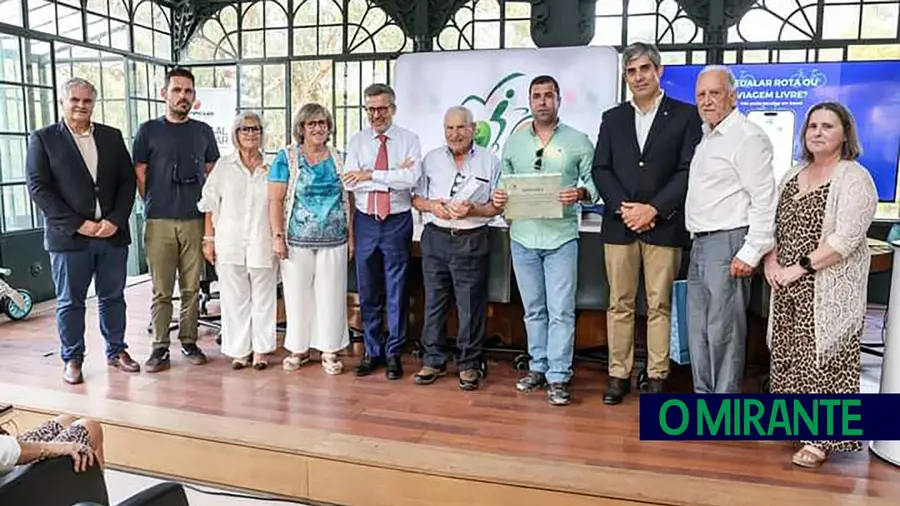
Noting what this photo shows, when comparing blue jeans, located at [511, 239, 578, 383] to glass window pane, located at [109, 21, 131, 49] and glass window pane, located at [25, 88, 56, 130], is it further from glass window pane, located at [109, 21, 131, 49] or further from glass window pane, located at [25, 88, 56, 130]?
glass window pane, located at [109, 21, 131, 49]

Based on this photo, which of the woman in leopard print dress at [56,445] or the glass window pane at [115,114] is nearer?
the woman in leopard print dress at [56,445]

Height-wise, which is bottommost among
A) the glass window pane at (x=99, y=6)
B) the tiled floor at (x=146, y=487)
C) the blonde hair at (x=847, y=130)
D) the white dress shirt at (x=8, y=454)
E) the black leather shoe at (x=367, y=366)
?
the tiled floor at (x=146, y=487)

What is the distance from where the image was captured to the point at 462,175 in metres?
3.47

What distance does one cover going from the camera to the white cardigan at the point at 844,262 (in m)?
2.54

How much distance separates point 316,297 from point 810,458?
7.81ft

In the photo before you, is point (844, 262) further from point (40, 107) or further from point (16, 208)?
point (40, 107)

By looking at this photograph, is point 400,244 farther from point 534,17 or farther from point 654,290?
point 534,17

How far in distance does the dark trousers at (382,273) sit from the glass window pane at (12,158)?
10.9ft

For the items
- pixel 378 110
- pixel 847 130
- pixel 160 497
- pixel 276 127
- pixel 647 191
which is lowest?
pixel 160 497

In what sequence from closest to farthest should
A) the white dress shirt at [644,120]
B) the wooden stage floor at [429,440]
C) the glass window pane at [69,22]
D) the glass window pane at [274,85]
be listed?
the wooden stage floor at [429,440]
the white dress shirt at [644,120]
the glass window pane at [69,22]
the glass window pane at [274,85]

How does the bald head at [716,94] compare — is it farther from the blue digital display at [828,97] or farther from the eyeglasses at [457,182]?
the blue digital display at [828,97]

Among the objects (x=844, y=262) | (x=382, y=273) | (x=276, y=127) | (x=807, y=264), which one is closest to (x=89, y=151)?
(x=382, y=273)

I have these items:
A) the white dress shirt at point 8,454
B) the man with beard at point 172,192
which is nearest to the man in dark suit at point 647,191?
the man with beard at point 172,192

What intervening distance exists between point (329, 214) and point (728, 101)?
6.30ft
